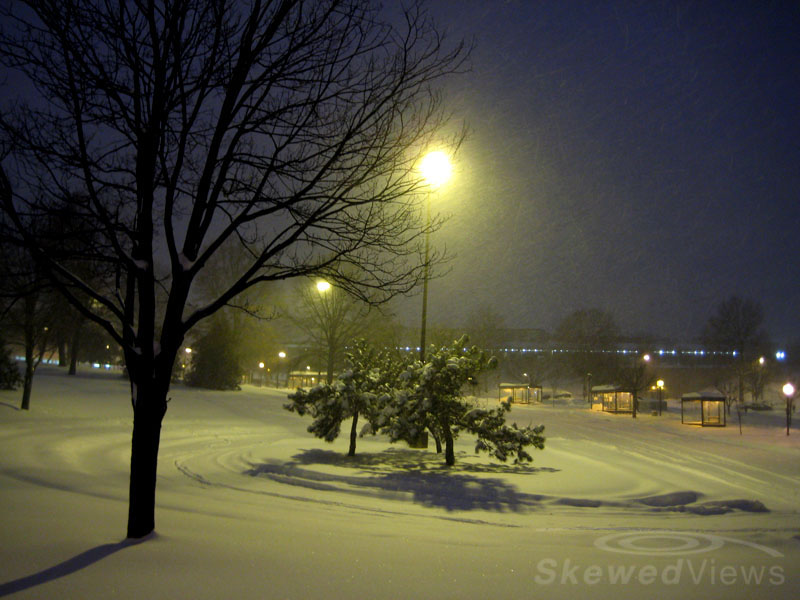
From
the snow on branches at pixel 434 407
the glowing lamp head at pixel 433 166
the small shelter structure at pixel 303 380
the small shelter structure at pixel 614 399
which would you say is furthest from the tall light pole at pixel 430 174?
the small shelter structure at pixel 303 380

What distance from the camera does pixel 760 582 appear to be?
511cm

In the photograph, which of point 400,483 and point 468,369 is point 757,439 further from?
point 400,483

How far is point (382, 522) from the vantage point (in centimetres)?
803

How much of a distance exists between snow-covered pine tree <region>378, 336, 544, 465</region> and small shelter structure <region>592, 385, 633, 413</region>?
3974cm

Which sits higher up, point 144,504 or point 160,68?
point 160,68

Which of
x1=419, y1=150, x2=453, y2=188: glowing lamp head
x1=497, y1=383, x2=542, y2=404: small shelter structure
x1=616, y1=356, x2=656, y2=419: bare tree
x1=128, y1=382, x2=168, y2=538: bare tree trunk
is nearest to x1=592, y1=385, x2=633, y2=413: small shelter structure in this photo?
x1=616, y1=356, x2=656, y2=419: bare tree

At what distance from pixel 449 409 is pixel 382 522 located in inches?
266

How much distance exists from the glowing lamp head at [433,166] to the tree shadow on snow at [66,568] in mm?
4762

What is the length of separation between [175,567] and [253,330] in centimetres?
4680

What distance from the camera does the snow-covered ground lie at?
477cm

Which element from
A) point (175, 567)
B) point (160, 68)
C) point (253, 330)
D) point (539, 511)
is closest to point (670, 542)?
point (539, 511)

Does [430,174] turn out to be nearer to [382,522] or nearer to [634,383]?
[382,522]

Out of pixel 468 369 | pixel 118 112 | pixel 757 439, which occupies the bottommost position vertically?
pixel 757 439

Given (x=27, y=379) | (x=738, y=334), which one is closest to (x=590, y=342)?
(x=738, y=334)
